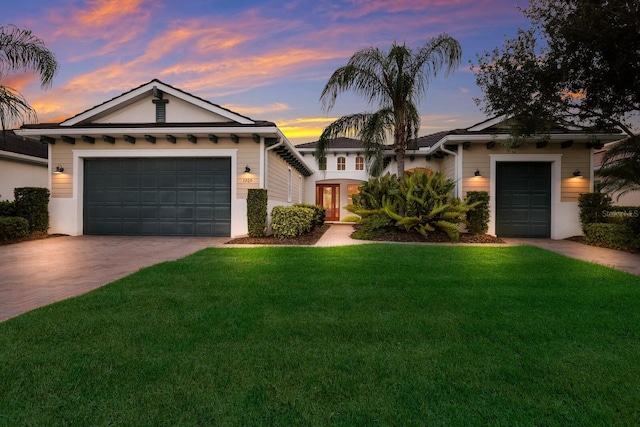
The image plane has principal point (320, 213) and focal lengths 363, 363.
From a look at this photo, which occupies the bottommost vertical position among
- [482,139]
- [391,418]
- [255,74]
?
[391,418]

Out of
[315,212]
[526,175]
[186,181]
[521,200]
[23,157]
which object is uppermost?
[23,157]

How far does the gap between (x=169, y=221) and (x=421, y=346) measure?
1076cm

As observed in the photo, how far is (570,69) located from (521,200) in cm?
521

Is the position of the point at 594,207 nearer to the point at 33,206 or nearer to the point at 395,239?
the point at 395,239

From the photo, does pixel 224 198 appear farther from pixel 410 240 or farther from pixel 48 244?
pixel 410 240

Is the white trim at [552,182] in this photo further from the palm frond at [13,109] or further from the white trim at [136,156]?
the palm frond at [13,109]

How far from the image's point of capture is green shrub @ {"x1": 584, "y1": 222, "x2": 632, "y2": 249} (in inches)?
368

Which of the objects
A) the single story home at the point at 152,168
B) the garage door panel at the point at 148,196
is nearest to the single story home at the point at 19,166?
the single story home at the point at 152,168

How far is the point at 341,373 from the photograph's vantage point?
2.50 metres

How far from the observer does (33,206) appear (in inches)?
444

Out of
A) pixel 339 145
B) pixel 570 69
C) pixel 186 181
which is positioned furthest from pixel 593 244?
pixel 339 145

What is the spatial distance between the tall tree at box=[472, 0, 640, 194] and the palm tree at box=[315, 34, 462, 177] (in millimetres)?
1820

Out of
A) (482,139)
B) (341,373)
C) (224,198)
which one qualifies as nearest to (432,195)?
(482,139)

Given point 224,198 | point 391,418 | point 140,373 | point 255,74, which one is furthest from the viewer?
point 255,74
